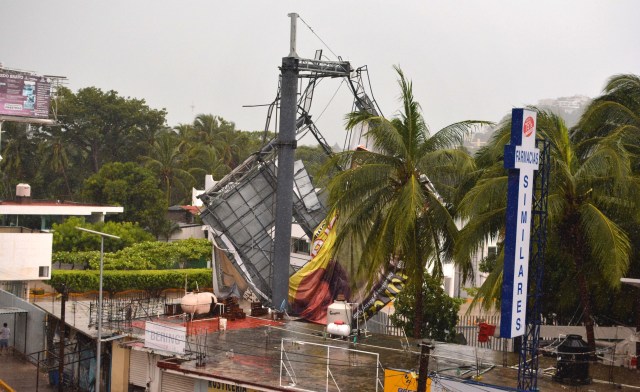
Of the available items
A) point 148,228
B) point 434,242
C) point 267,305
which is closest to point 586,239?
point 434,242

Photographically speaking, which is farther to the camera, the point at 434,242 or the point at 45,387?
the point at 45,387

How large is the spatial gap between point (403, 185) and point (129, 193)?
51.7m

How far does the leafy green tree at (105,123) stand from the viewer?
97500mm

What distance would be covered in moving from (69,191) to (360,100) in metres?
63.8

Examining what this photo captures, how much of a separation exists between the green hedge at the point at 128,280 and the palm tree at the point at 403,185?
23.6 metres

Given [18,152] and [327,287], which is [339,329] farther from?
[18,152]

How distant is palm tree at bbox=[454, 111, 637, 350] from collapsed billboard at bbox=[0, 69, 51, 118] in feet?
163

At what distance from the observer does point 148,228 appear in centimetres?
7556

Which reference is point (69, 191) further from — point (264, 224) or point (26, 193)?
point (264, 224)

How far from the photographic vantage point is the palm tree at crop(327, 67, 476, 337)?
26625mm

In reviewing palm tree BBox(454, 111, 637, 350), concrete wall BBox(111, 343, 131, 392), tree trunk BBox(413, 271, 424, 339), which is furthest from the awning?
palm tree BBox(454, 111, 637, 350)

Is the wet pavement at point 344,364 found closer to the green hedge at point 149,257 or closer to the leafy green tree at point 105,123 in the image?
the green hedge at point 149,257

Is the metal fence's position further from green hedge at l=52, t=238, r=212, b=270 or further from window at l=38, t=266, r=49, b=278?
green hedge at l=52, t=238, r=212, b=270

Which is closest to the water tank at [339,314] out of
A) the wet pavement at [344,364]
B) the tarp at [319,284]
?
the wet pavement at [344,364]
